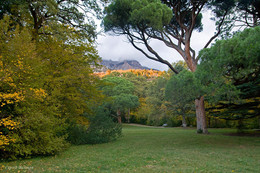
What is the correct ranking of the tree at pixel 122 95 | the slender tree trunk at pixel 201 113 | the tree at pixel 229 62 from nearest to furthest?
the tree at pixel 229 62 < the slender tree trunk at pixel 201 113 < the tree at pixel 122 95

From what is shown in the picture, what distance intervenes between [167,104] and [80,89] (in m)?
18.6

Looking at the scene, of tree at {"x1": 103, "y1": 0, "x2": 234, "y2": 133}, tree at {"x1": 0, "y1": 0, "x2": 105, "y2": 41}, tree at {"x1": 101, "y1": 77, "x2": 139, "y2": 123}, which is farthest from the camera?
tree at {"x1": 101, "y1": 77, "x2": 139, "y2": 123}

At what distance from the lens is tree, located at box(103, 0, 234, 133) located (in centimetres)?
1293

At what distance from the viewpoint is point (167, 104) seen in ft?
90.0

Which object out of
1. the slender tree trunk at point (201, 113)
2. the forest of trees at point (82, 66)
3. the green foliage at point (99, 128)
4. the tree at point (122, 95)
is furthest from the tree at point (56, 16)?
the tree at point (122, 95)

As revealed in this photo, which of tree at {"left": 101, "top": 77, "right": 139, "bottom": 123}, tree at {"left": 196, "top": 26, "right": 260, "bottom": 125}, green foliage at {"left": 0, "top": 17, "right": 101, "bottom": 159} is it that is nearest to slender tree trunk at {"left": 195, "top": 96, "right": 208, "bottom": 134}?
tree at {"left": 196, "top": 26, "right": 260, "bottom": 125}

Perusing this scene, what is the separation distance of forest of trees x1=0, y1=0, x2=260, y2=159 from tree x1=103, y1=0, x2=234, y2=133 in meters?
0.06

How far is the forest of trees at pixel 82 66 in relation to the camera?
6.46 meters

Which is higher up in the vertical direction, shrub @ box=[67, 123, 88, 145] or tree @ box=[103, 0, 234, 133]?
tree @ box=[103, 0, 234, 133]

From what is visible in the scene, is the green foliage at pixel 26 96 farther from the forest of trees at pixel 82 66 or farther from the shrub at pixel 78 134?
the shrub at pixel 78 134

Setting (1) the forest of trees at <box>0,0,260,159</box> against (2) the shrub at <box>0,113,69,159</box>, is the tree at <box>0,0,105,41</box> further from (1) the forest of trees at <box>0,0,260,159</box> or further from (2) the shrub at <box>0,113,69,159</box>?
(2) the shrub at <box>0,113,69,159</box>

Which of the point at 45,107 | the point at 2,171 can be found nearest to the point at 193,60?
the point at 45,107

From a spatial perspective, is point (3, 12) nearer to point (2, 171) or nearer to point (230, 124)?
point (2, 171)

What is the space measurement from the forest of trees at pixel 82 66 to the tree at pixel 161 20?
0.06 meters
